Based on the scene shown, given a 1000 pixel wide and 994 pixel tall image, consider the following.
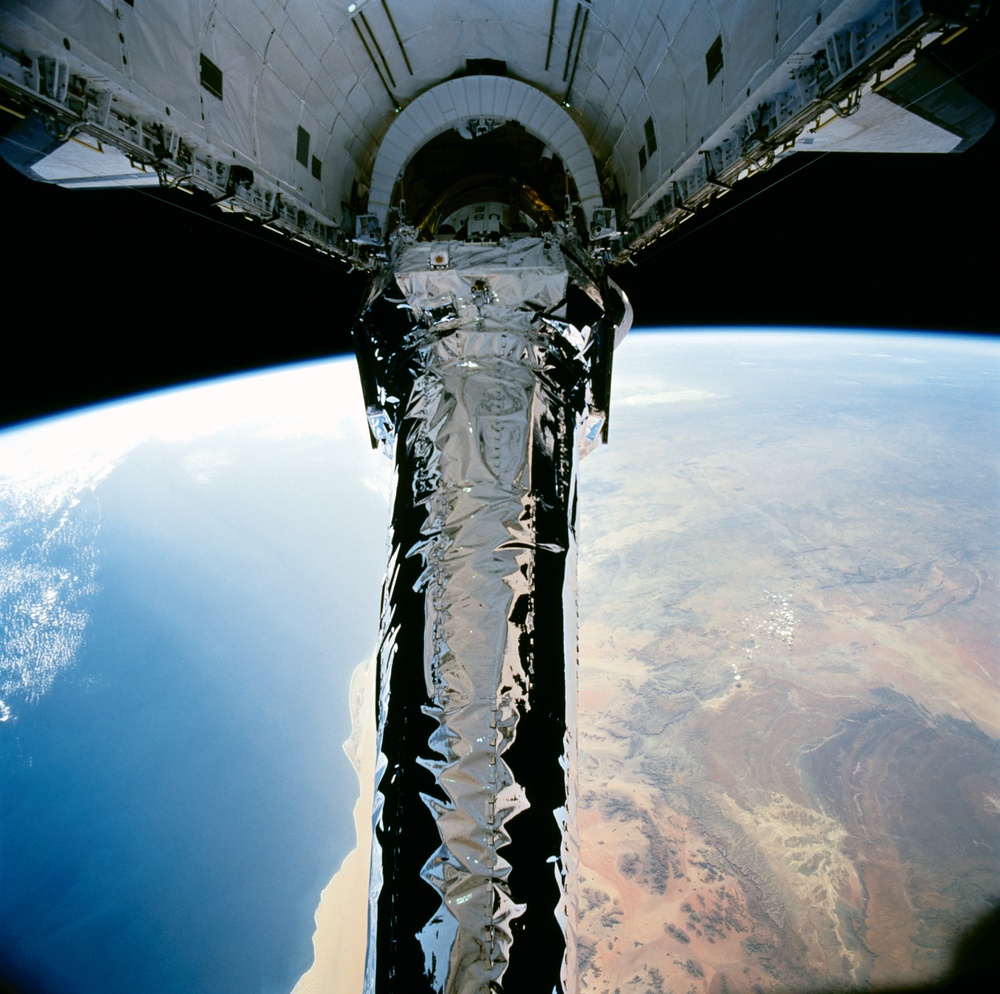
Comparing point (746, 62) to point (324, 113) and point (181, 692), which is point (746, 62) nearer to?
point (324, 113)

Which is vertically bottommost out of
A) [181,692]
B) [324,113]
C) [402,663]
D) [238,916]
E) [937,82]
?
[238,916]

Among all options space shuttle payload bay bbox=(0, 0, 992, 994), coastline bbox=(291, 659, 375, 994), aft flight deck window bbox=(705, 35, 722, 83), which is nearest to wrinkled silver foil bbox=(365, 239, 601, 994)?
space shuttle payload bay bbox=(0, 0, 992, 994)

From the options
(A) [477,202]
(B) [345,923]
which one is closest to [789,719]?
(B) [345,923]

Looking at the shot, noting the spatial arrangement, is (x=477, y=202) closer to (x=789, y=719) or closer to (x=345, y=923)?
(x=345, y=923)

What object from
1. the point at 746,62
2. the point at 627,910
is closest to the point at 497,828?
the point at 746,62

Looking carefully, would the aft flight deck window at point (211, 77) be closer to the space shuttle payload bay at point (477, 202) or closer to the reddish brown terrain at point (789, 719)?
the space shuttle payload bay at point (477, 202)

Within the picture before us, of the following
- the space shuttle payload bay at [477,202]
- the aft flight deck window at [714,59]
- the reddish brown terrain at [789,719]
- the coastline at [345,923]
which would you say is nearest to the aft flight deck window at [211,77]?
the space shuttle payload bay at [477,202]
